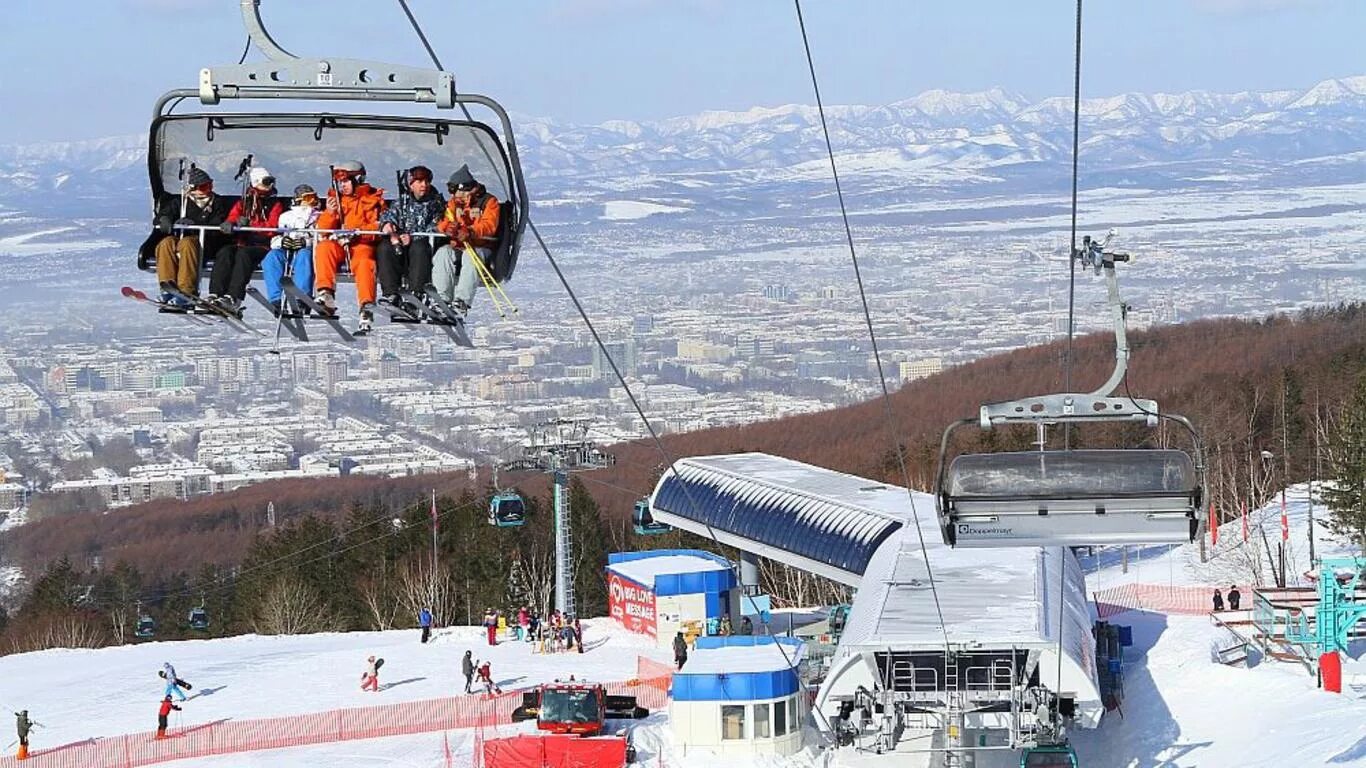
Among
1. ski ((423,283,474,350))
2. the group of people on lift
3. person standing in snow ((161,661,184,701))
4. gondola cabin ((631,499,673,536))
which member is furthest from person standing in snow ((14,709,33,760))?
ski ((423,283,474,350))

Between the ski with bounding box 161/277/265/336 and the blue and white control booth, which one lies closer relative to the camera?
the ski with bounding box 161/277/265/336

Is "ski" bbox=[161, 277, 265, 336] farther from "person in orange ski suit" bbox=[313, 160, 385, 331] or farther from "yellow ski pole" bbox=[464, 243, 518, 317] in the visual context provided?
"yellow ski pole" bbox=[464, 243, 518, 317]

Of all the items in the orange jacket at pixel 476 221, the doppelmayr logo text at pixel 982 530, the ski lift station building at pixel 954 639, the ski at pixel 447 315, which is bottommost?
the ski lift station building at pixel 954 639

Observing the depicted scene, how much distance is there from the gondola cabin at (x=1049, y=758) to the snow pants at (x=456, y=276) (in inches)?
514

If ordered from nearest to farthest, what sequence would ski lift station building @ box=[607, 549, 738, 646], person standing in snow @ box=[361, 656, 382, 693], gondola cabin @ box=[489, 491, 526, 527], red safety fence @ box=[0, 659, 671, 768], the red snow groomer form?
the red snow groomer
red safety fence @ box=[0, 659, 671, 768]
person standing in snow @ box=[361, 656, 382, 693]
ski lift station building @ box=[607, 549, 738, 646]
gondola cabin @ box=[489, 491, 526, 527]

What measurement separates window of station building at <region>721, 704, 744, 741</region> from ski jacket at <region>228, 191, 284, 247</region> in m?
15.8

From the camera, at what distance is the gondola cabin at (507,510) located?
131 ft

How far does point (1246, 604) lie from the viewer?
40.0 meters

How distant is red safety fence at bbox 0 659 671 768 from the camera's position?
26995 millimetres

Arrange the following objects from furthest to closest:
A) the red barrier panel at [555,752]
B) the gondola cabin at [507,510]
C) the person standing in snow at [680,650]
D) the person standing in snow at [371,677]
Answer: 1. the gondola cabin at [507,510]
2. the person standing in snow at [680,650]
3. the person standing in snow at [371,677]
4. the red barrier panel at [555,752]

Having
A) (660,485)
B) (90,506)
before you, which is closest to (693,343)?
(90,506)

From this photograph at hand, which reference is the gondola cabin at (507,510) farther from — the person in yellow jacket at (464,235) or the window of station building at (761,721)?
the person in yellow jacket at (464,235)

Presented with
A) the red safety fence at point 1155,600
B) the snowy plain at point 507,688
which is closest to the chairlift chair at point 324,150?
the snowy plain at point 507,688

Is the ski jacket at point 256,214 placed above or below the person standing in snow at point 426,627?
above
